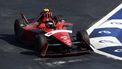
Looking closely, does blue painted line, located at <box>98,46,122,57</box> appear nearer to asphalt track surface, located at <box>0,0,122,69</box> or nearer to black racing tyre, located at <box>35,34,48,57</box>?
asphalt track surface, located at <box>0,0,122,69</box>

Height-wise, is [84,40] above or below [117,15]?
below

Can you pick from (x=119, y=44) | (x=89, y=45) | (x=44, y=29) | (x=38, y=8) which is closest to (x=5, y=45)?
(x=44, y=29)

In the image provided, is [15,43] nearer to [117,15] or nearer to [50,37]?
[50,37]

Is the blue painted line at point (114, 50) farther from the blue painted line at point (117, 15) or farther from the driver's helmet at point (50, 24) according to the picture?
the blue painted line at point (117, 15)

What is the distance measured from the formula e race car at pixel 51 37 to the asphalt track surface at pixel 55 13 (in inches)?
14.2

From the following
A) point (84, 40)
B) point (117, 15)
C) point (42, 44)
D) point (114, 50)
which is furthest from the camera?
point (117, 15)

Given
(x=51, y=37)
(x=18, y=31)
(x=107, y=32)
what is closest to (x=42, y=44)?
(x=51, y=37)

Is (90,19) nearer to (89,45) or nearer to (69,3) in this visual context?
(69,3)

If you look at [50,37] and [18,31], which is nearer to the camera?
[50,37]

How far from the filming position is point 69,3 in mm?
24344

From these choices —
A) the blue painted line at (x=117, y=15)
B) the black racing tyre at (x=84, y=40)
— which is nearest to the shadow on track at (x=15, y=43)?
the black racing tyre at (x=84, y=40)

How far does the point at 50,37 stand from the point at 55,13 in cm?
597

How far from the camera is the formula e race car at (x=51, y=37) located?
52.9 ft

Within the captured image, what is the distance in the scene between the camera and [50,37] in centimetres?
1688
